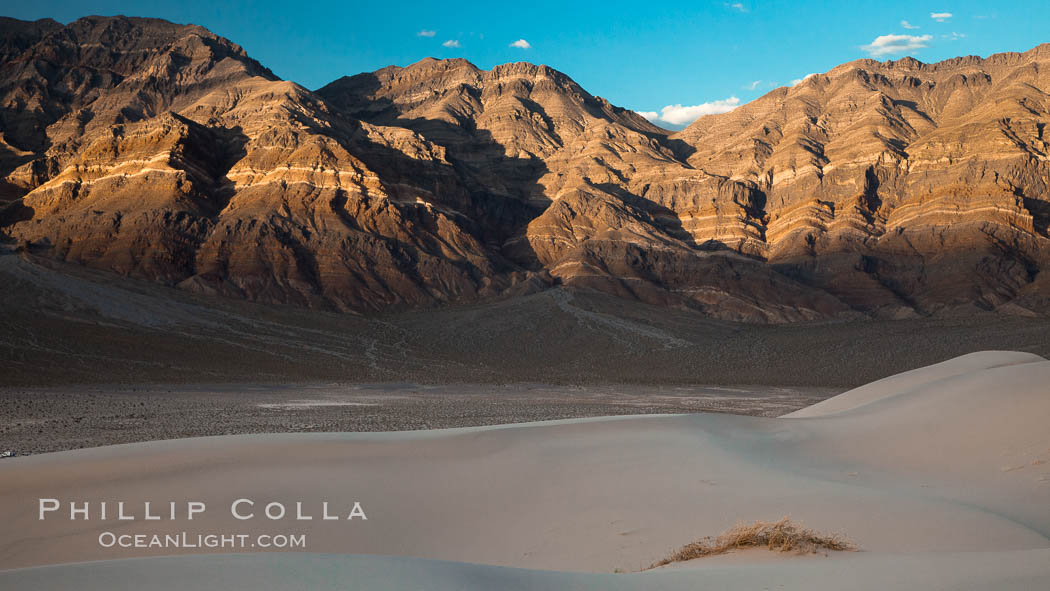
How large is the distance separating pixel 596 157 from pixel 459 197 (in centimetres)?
2346

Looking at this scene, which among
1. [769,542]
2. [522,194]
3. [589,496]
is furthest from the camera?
[522,194]

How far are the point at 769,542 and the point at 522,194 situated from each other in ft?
293

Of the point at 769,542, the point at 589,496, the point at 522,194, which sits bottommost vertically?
the point at 589,496

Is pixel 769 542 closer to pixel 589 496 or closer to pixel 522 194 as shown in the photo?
pixel 589 496

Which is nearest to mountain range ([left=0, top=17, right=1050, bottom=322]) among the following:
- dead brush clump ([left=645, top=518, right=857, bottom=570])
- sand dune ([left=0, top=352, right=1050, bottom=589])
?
sand dune ([left=0, top=352, right=1050, bottom=589])

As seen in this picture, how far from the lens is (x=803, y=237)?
78062mm

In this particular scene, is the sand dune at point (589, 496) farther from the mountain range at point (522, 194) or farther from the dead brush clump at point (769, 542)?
the mountain range at point (522, 194)

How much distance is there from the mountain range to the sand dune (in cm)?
5105

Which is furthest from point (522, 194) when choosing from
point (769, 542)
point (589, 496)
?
point (769, 542)

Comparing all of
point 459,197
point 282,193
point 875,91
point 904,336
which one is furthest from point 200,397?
point 875,91

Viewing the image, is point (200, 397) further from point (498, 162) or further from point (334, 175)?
point (498, 162)

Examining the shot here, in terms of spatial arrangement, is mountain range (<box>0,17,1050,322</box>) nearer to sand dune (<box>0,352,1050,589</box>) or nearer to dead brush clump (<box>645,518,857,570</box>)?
sand dune (<box>0,352,1050,589</box>)

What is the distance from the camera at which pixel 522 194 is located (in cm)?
9456

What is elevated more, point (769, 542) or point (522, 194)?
point (522, 194)
